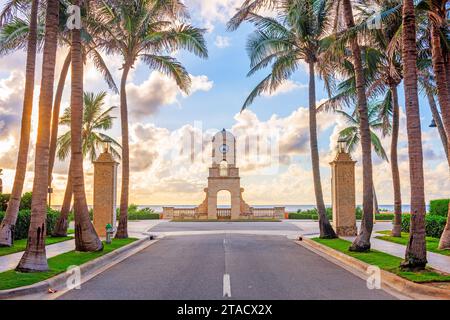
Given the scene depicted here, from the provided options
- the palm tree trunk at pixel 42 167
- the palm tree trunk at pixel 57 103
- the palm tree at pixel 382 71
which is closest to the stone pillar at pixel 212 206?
the palm tree at pixel 382 71

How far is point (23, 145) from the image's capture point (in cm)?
1830

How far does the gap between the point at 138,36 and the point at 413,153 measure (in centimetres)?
1458

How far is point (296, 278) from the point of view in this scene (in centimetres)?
1097

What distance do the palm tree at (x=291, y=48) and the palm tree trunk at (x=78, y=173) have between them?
8.05 m

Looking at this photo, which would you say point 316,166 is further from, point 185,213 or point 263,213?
point 185,213

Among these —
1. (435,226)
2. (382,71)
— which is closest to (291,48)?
(382,71)

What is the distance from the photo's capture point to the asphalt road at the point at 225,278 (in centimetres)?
910

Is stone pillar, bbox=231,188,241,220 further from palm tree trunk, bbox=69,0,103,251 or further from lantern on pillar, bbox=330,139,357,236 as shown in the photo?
palm tree trunk, bbox=69,0,103,251

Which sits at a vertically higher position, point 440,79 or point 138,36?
point 138,36

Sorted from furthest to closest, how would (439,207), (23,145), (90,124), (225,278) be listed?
(90,124) < (439,207) < (23,145) < (225,278)
